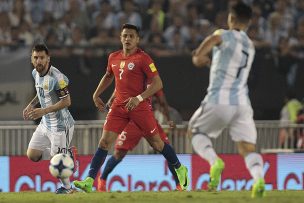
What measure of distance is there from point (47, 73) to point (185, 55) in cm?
770

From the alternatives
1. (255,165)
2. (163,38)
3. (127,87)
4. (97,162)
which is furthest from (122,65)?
(163,38)

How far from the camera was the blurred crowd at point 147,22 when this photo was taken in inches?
864

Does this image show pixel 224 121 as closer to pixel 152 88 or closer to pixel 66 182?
pixel 152 88

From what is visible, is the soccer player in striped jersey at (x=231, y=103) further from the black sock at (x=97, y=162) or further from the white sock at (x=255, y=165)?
the black sock at (x=97, y=162)

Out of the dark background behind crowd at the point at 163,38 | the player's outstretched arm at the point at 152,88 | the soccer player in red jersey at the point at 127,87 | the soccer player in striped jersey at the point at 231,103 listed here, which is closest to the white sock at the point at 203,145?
the soccer player in striped jersey at the point at 231,103

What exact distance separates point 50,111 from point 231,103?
3.08 meters

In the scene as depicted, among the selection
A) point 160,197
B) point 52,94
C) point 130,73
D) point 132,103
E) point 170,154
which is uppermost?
point 130,73

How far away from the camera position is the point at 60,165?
1337cm

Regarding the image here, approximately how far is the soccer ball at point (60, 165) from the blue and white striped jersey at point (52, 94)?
3.35ft

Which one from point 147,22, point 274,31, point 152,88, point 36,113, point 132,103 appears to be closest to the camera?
point 36,113

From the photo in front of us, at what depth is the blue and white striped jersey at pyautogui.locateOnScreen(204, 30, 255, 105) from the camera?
466 inches

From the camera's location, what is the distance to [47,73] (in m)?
14.2

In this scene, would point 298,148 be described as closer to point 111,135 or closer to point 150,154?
point 150,154

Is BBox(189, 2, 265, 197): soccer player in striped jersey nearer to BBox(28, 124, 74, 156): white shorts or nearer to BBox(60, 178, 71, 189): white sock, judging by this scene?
BBox(60, 178, 71, 189): white sock
